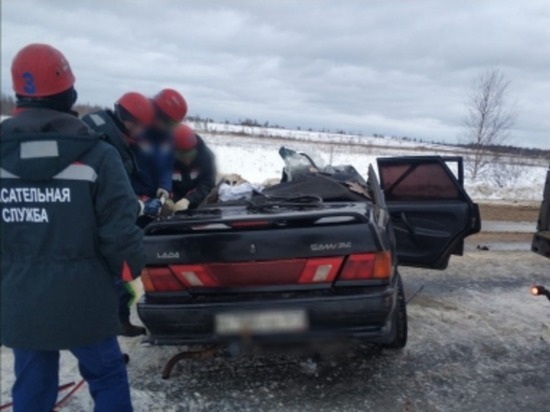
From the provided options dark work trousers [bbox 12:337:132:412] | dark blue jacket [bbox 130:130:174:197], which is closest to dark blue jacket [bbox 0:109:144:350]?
dark work trousers [bbox 12:337:132:412]

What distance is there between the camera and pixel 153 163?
4387mm

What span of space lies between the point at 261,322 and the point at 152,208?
62.0 inches

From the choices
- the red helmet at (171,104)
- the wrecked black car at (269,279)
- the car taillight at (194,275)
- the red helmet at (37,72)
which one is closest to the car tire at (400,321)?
the wrecked black car at (269,279)

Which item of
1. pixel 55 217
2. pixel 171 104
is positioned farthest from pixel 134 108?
pixel 55 217

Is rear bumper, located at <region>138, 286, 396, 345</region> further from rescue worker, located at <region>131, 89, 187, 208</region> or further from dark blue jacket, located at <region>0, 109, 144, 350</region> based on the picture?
rescue worker, located at <region>131, 89, 187, 208</region>

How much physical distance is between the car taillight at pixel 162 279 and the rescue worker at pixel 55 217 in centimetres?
77

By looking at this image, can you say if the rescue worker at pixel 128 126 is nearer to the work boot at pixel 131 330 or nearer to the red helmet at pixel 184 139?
the work boot at pixel 131 330

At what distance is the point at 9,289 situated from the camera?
2.15m

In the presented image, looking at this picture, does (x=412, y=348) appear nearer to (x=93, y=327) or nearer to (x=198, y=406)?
(x=198, y=406)

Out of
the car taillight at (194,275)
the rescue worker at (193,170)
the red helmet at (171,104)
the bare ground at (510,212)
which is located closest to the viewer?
the car taillight at (194,275)

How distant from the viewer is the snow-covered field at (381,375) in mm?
3082

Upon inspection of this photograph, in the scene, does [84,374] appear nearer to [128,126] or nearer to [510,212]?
[128,126]

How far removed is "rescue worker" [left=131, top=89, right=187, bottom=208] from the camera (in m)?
4.25

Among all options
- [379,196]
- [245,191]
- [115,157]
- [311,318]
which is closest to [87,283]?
[115,157]
